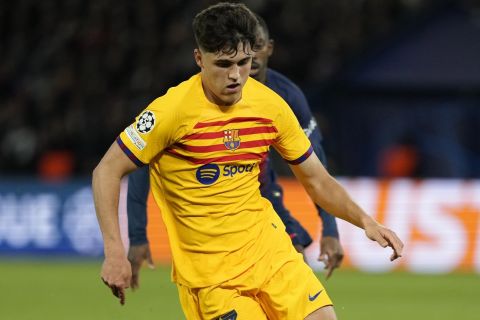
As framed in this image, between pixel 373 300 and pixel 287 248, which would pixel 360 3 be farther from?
pixel 287 248

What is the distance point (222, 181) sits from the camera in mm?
5547

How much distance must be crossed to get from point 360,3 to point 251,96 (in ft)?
48.0

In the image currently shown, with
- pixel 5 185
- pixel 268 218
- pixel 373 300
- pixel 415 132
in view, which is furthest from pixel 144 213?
pixel 415 132

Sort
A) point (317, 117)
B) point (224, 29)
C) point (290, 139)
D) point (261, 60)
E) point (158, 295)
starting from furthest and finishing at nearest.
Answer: point (317, 117), point (158, 295), point (261, 60), point (290, 139), point (224, 29)

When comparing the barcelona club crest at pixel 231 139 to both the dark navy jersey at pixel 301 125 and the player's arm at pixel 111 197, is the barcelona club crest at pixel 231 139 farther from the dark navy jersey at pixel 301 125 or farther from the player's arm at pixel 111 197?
the dark navy jersey at pixel 301 125

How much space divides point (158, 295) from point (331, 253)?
19.0 feet

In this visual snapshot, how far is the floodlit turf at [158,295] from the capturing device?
10.8m

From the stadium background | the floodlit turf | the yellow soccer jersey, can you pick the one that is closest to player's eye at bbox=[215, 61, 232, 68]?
the yellow soccer jersey

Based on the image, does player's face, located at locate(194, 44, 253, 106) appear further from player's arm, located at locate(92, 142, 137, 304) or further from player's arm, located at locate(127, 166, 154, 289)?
player's arm, located at locate(127, 166, 154, 289)

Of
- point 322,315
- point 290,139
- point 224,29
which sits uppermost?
point 224,29

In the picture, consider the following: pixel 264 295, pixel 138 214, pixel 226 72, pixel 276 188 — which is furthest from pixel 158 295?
pixel 226 72

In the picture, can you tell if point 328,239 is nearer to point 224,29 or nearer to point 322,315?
point 322,315

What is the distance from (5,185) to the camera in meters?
16.0

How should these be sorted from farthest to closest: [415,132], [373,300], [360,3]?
[360,3], [415,132], [373,300]
